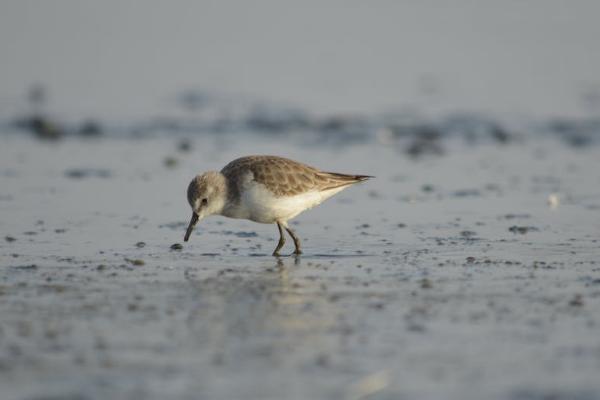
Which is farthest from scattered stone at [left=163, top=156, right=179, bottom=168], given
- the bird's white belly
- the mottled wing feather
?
the bird's white belly

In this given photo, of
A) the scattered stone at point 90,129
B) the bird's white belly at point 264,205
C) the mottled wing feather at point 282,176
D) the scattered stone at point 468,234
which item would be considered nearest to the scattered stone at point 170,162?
the scattered stone at point 90,129

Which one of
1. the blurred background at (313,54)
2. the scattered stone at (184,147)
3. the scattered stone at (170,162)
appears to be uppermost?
the blurred background at (313,54)

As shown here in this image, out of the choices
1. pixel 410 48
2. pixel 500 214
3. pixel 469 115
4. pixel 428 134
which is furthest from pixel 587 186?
pixel 410 48

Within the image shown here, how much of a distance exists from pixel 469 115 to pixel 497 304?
11000 millimetres

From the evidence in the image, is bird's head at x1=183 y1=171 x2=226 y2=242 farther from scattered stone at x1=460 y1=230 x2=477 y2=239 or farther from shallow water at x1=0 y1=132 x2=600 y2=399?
scattered stone at x1=460 y1=230 x2=477 y2=239

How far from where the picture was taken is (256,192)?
9.85m

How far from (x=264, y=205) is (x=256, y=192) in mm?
146

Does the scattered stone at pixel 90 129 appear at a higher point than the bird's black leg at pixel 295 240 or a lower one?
higher

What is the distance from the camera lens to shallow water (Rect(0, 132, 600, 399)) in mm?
5742

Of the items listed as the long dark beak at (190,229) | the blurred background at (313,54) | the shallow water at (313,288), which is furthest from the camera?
the blurred background at (313,54)

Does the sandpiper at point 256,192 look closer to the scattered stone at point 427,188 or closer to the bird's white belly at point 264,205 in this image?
the bird's white belly at point 264,205

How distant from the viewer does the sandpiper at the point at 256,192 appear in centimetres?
970

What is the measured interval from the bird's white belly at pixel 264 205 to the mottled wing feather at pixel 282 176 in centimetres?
6

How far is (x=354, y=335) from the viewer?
6535mm
